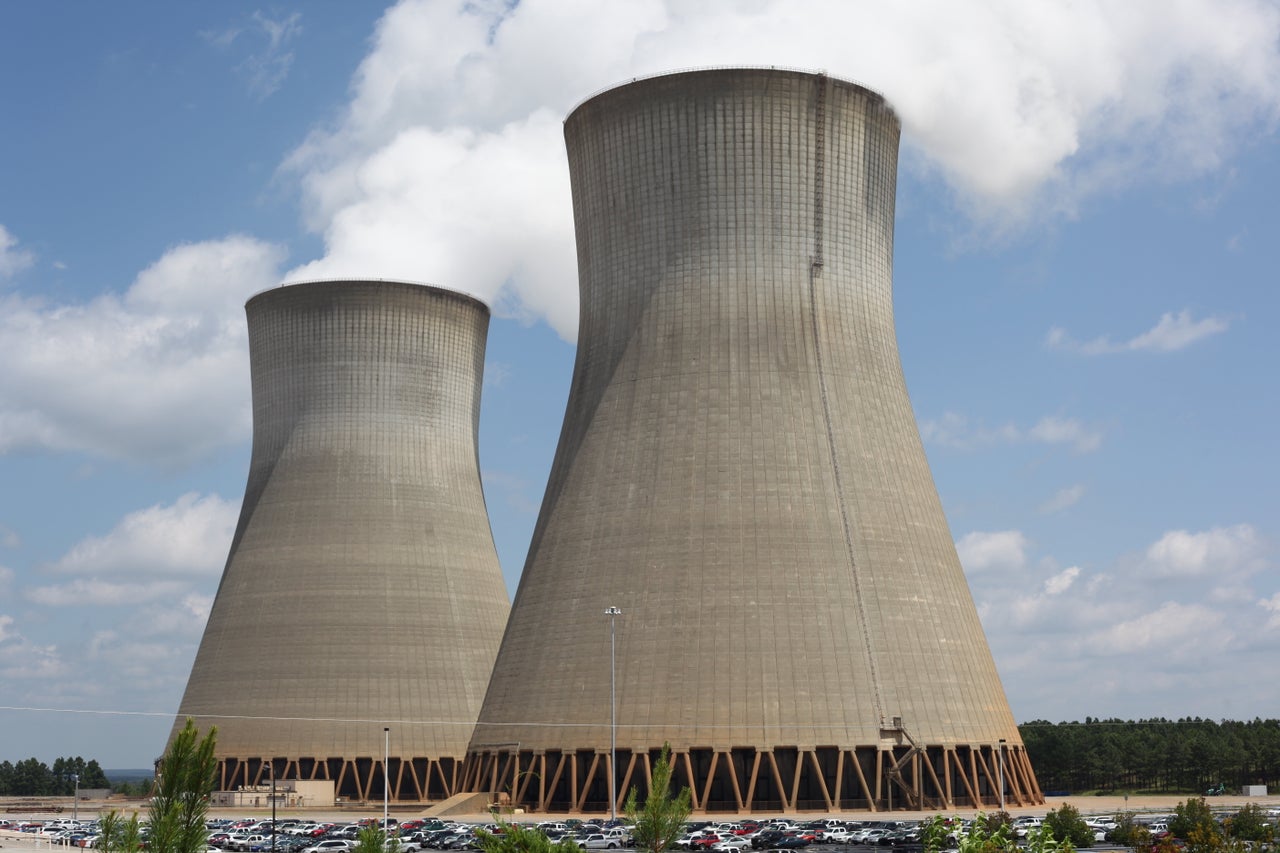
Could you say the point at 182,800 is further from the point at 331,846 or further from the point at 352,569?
the point at 352,569

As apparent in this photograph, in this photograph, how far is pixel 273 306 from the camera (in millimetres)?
56562

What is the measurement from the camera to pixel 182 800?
1189cm

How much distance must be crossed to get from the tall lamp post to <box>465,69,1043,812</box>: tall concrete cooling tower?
0.65 ft

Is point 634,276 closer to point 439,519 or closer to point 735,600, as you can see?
point 735,600

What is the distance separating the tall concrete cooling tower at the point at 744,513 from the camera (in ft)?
121

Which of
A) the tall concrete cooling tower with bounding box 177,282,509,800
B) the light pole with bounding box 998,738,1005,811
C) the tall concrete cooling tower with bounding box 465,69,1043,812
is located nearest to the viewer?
the tall concrete cooling tower with bounding box 465,69,1043,812

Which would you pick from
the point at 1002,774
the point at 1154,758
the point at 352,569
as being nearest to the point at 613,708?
the point at 1002,774

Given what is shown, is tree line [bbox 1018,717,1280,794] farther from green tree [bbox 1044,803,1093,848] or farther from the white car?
the white car

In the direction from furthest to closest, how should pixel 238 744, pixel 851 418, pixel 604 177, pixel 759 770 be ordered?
pixel 238 744 → pixel 604 177 → pixel 851 418 → pixel 759 770

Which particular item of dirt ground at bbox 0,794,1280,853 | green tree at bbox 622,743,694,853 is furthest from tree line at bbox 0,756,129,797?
green tree at bbox 622,743,694,853

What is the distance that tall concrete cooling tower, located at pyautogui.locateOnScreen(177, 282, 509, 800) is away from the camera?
53.7m

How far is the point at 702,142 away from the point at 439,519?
21310 millimetres

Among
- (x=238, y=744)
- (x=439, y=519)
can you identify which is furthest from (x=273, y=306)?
(x=238, y=744)

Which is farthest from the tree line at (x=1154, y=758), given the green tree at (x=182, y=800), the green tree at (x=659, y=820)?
the green tree at (x=182, y=800)
